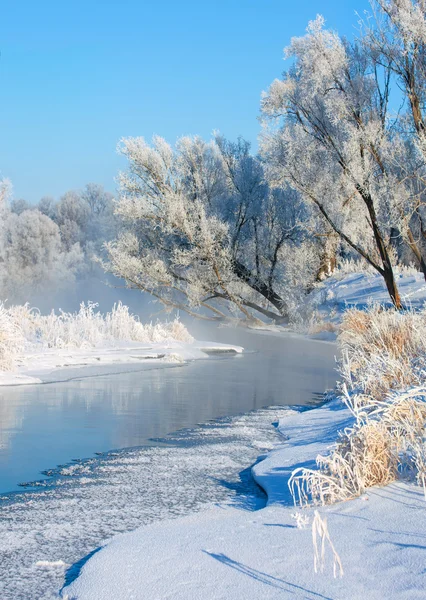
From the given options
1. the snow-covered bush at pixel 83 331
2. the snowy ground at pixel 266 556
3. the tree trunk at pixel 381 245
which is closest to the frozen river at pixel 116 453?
the snowy ground at pixel 266 556

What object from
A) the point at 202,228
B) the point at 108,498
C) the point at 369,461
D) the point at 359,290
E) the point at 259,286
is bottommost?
the point at 108,498

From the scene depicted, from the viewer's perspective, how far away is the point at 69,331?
1167cm

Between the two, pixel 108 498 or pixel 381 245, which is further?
pixel 381 245

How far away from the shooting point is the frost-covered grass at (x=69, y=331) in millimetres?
9288

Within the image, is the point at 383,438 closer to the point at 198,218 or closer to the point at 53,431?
the point at 53,431

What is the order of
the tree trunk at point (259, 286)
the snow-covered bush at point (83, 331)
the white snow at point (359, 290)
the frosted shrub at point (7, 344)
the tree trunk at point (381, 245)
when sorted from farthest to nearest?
the tree trunk at point (259, 286) < the white snow at point (359, 290) < the tree trunk at point (381, 245) < the snow-covered bush at point (83, 331) < the frosted shrub at point (7, 344)

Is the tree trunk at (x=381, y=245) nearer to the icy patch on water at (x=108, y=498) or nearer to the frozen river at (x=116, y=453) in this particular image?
the frozen river at (x=116, y=453)

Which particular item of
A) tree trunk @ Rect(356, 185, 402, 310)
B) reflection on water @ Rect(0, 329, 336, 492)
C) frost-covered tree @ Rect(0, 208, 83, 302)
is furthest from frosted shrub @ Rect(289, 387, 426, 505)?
frost-covered tree @ Rect(0, 208, 83, 302)

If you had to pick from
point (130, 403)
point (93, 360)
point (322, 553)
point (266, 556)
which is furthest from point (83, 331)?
point (322, 553)

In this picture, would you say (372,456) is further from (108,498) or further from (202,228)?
(202,228)

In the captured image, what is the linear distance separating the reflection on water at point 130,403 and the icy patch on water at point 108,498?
13.5 inches

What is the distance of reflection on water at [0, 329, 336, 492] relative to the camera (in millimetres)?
5207

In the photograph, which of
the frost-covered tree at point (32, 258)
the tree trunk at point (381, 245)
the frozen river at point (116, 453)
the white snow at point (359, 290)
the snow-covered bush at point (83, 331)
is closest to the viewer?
the frozen river at point (116, 453)

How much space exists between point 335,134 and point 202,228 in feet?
17.6
